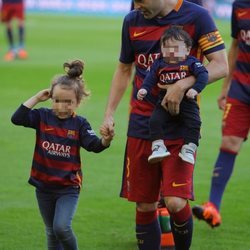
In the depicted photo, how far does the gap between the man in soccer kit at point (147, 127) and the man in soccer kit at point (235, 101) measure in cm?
188

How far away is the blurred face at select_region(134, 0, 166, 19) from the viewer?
6172 mm

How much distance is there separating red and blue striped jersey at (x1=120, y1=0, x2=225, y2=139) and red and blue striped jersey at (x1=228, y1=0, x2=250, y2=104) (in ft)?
6.55

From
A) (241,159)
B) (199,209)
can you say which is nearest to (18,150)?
(241,159)

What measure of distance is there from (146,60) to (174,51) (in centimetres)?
39

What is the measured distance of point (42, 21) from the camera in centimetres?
4044

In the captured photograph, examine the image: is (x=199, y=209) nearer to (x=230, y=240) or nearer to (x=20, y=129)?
(x=230, y=240)

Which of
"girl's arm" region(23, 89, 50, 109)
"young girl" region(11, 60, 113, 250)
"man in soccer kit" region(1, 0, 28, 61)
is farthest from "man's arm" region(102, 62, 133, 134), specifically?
"man in soccer kit" region(1, 0, 28, 61)

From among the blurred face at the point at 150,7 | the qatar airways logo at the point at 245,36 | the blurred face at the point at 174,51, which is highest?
the blurred face at the point at 150,7

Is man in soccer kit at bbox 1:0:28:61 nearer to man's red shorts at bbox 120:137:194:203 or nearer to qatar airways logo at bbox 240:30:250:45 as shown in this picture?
qatar airways logo at bbox 240:30:250:45

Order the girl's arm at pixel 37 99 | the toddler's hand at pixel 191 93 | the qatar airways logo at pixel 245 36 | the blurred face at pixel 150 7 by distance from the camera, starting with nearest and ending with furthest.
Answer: the toddler's hand at pixel 191 93, the blurred face at pixel 150 7, the girl's arm at pixel 37 99, the qatar airways logo at pixel 245 36

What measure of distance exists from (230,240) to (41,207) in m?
2.05

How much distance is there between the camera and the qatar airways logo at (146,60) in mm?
6379

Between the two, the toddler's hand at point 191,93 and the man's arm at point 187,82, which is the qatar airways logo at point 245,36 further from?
the toddler's hand at point 191,93

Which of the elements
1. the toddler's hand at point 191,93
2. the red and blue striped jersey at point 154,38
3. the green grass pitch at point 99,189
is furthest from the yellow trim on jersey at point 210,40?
the green grass pitch at point 99,189
